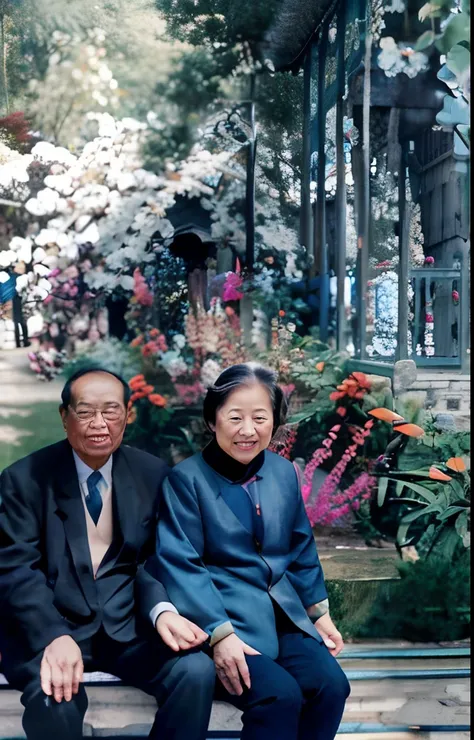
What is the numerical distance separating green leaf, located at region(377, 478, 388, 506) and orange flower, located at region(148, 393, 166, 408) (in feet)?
3.19

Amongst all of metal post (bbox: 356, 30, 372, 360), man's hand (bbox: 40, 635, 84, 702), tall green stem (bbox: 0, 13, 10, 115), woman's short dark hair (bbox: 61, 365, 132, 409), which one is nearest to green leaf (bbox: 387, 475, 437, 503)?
metal post (bbox: 356, 30, 372, 360)

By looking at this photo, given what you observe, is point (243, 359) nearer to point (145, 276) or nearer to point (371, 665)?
point (145, 276)

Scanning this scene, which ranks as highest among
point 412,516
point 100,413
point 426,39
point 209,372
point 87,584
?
point 426,39

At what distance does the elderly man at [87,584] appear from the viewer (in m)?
2.99

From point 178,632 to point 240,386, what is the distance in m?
0.87

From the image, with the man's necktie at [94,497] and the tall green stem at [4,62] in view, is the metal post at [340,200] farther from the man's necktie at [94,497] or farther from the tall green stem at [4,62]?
the tall green stem at [4,62]

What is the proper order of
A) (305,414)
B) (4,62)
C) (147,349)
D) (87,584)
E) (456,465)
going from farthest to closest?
(456,465)
(305,414)
(147,349)
(4,62)
(87,584)

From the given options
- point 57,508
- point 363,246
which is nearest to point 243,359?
point 363,246

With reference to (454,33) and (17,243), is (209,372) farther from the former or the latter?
(454,33)

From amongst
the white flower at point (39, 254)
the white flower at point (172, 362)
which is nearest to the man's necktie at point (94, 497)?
the white flower at point (172, 362)

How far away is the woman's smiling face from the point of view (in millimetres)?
3244

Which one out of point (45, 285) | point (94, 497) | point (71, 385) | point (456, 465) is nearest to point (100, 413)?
point (71, 385)

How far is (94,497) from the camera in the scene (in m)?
3.31

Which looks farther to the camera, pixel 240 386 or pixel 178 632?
pixel 240 386
